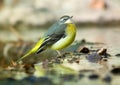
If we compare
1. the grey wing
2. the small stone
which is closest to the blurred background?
the grey wing

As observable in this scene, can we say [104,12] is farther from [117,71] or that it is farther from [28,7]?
[117,71]

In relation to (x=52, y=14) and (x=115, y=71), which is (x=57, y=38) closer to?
(x=115, y=71)

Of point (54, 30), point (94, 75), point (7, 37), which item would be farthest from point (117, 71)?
point (7, 37)

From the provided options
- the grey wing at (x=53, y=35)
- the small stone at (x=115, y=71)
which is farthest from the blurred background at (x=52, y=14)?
the small stone at (x=115, y=71)

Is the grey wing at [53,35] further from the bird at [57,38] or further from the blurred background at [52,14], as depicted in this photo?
the blurred background at [52,14]

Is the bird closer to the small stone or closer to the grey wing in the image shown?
the grey wing

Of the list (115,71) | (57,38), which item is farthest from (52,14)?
(115,71)

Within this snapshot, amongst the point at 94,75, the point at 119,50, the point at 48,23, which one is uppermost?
the point at 48,23
